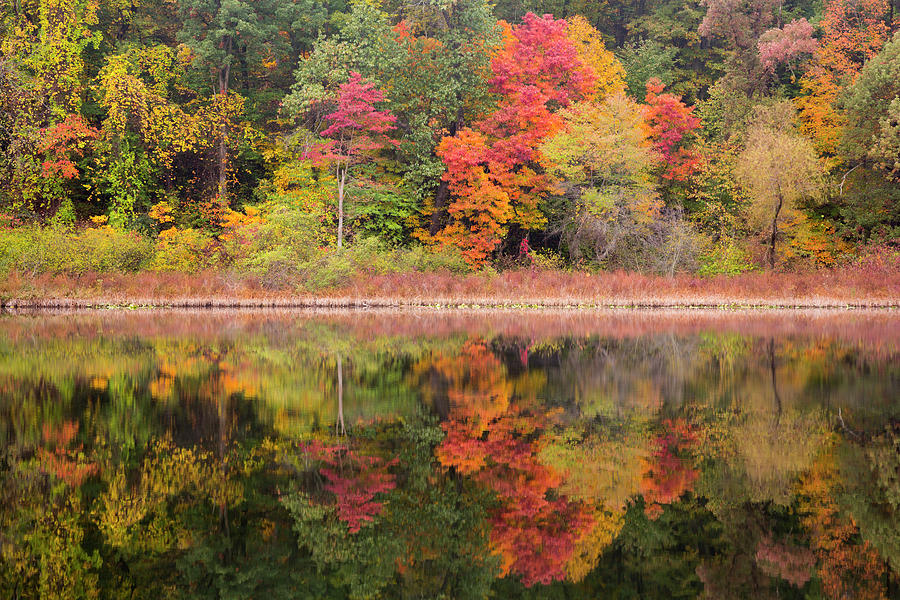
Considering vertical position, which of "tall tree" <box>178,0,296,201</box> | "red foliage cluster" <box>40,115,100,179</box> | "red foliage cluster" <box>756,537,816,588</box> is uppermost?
"tall tree" <box>178,0,296,201</box>

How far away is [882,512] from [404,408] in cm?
641

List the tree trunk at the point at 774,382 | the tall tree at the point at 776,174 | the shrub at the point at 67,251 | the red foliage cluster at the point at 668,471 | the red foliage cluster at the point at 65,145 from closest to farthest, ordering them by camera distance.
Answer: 1. the red foliage cluster at the point at 668,471
2. the tree trunk at the point at 774,382
3. the shrub at the point at 67,251
4. the red foliage cluster at the point at 65,145
5. the tall tree at the point at 776,174

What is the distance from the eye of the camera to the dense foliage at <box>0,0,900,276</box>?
39.6 meters

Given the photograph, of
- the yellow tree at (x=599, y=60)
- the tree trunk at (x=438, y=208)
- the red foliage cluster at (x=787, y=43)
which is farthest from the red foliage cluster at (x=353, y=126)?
the red foliage cluster at (x=787, y=43)

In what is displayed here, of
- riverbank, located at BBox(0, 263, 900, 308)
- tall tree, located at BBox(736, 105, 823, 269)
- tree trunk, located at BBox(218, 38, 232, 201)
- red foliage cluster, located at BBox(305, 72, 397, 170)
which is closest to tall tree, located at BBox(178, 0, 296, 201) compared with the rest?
tree trunk, located at BBox(218, 38, 232, 201)

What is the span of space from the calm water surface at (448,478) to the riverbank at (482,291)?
59.0ft

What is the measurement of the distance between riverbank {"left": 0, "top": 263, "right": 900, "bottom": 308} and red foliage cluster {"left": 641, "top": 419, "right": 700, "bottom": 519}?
25140 mm

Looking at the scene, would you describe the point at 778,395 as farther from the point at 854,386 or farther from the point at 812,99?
the point at 812,99

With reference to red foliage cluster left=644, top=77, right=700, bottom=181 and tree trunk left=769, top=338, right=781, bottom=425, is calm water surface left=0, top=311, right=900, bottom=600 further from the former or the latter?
red foliage cluster left=644, top=77, right=700, bottom=181

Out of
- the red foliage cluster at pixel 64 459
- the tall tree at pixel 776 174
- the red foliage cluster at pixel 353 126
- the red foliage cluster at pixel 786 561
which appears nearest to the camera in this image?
the red foliage cluster at pixel 786 561

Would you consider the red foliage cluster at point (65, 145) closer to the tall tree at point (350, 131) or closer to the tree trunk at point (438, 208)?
the tall tree at point (350, 131)

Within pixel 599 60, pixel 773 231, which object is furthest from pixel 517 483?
pixel 599 60

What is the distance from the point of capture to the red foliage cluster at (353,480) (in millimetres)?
6871

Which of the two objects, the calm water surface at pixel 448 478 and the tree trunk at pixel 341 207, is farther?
the tree trunk at pixel 341 207
